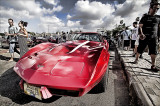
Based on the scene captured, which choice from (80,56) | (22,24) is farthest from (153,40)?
(22,24)

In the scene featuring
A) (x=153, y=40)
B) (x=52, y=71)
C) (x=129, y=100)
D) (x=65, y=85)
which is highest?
(x=153, y=40)

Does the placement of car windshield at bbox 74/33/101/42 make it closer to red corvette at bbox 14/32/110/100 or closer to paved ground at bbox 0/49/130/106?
red corvette at bbox 14/32/110/100

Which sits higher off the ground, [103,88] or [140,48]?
[140,48]

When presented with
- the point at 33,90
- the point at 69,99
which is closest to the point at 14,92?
the point at 33,90

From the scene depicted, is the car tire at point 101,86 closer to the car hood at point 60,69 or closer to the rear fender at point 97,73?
the rear fender at point 97,73

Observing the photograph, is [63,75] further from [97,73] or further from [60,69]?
[97,73]

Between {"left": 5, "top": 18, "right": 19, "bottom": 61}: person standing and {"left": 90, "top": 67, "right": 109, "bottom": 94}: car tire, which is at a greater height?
{"left": 5, "top": 18, "right": 19, "bottom": 61}: person standing

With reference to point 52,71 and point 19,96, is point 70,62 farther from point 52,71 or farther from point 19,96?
point 19,96

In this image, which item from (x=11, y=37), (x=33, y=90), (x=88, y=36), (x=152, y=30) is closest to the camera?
(x=33, y=90)

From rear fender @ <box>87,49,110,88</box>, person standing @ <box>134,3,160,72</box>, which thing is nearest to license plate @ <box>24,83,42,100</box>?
rear fender @ <box>87,49,110,88</box>

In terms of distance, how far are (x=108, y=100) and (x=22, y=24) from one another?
11.5 ft

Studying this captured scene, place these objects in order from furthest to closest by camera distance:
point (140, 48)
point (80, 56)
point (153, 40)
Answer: point (140, 48), point (153, 40), point (80, 56)

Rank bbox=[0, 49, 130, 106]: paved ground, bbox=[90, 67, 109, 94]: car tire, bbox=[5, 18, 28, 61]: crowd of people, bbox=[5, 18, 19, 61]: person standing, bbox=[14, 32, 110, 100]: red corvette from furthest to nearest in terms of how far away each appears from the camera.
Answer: bbox=[5, 18, 19, 61]: person standing < bbox=[5, 18, 28, 61]: crowd of people < bbox=[90, 67, 109, 94]: car tire < bbox=[0, 49, 130, 106]: paved ground < bbox=[14, 32, 110, 100]: red corvette

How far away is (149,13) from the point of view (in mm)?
2463
